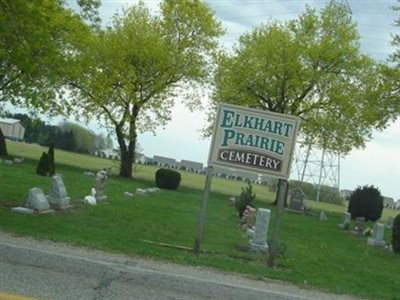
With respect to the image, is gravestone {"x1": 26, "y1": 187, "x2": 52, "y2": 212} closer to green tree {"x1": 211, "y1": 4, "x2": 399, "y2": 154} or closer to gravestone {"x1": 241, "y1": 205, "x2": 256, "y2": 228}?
gravestone {"x1": 241, "y1": 205, "x2": 256, "y2": 228}

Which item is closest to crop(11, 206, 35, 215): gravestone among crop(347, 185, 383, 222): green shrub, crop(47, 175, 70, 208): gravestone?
crop(47, 175, 70, 208): gravestone

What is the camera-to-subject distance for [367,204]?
111 ft

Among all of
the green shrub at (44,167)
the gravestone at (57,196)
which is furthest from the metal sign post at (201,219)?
the green shrub at (44,167)

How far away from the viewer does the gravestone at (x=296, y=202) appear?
38.4 m

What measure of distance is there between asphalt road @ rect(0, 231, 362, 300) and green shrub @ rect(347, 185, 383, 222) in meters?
25.3

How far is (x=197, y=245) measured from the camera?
466 inches

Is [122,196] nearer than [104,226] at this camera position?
No

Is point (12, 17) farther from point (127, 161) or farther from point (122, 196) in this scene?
point (127, 161)

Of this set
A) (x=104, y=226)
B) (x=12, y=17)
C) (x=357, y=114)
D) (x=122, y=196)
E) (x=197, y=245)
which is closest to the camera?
(x=197, y=245)

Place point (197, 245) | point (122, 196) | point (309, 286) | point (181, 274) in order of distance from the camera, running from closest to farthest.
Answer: point (181, 274) < point (309, 286) < point (197, 245) < point (122, 196)

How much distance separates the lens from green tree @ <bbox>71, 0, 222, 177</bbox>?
146 ft

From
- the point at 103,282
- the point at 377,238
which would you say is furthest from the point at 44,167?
the point at 103,282

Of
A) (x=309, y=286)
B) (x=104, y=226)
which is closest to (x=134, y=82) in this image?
(x=104, y=226)

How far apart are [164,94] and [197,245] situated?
116ft
